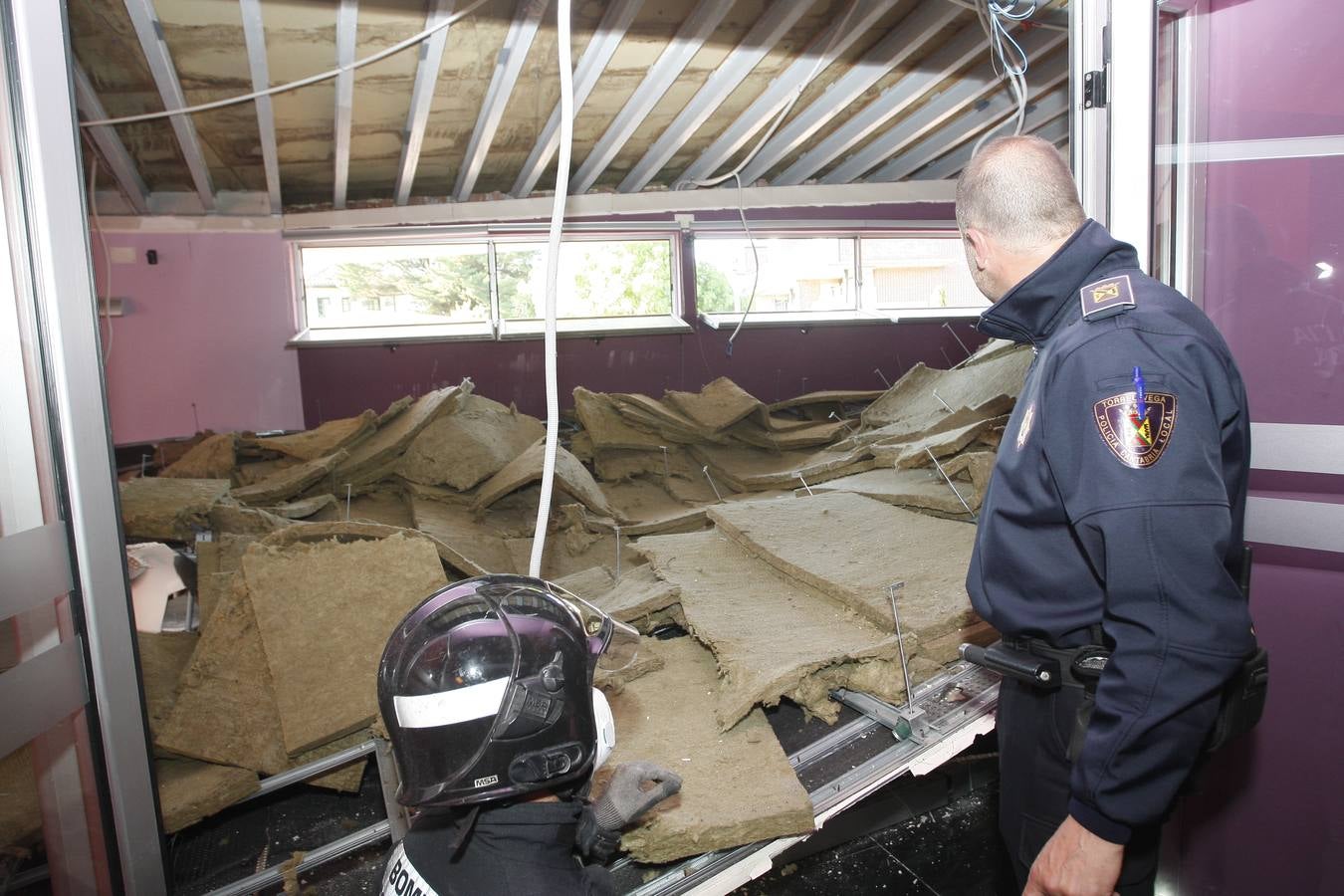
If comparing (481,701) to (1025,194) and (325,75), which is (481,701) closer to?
(1025,194)

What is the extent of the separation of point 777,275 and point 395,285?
417 cm

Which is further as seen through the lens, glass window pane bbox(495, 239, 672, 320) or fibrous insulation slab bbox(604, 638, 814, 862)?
glass window pane bbox(495, 239, 672, 320)

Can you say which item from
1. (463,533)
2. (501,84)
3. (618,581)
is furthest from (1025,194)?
(501,84)

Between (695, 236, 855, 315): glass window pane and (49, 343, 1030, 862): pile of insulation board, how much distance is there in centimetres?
411

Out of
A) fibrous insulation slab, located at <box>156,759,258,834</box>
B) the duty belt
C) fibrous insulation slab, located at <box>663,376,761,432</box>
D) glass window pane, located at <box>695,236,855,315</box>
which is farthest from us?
glass window pane, located at <box>695,236,855,315</box>

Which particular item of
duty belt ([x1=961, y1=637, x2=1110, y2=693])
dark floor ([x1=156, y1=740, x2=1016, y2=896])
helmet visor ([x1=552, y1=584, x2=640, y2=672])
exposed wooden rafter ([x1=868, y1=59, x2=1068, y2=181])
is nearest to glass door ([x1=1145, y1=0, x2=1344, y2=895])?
dark floor ([x1=156, y1=740, x2=1016, y2=896])

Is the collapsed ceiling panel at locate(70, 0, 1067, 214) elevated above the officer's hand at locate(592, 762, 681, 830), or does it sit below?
above

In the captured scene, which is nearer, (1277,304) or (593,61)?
(1277,304)

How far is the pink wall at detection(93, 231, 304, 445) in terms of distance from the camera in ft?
23.5

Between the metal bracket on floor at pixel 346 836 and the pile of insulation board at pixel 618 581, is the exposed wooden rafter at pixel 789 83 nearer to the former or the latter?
the pile of insulation board at pixel 618 581

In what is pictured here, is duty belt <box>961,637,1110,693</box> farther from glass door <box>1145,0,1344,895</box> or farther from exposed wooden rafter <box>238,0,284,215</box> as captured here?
exposed wooden rafter <box>238,0,284,215</box>

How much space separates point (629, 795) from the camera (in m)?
1.47

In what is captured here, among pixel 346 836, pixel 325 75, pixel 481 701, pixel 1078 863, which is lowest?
pixel 346 836

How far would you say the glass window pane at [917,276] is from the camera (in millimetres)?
9375
